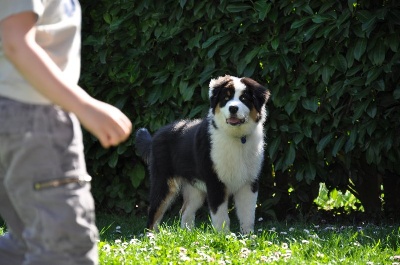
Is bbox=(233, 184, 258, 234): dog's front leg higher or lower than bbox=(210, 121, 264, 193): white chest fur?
lower

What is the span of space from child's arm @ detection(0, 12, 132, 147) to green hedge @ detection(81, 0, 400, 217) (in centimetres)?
462

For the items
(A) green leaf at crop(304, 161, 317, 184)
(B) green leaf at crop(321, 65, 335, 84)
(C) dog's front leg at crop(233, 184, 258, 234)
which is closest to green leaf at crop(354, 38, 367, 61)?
(B) green leaf at crop(321, 65, 335, 84)

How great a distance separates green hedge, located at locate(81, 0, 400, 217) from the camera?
6.97 meters

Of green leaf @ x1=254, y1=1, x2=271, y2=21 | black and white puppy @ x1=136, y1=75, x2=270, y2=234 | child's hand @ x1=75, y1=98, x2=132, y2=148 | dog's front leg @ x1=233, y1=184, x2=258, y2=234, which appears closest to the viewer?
child's hand @ x1=75, y1=98, x2=132, y2=148

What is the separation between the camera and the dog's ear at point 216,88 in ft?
22.7

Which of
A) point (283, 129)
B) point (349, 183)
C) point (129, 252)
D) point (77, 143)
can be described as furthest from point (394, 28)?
point (77, 143)

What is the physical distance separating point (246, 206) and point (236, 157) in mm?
406

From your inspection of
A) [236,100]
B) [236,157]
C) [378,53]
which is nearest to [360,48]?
[378,53]

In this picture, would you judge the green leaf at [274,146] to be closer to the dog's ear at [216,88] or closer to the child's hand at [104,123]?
the dog's ear at [216,88]

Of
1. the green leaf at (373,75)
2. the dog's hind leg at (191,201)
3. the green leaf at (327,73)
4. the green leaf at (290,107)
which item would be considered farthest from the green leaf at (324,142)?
the dog's hind leg at (191,201)

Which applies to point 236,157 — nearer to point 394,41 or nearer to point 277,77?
point 277,77

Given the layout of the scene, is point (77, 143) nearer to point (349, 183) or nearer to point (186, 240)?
point (186, 240)

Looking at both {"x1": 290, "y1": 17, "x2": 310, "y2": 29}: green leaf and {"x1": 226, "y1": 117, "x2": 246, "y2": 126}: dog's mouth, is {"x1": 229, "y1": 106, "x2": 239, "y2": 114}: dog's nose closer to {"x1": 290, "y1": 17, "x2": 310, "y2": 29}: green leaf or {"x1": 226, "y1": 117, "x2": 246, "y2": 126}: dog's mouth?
{"x1": 226, "y1": 117, "x2": 246, "y2": 126}: dog's mouth

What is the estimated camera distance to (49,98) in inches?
97.7
